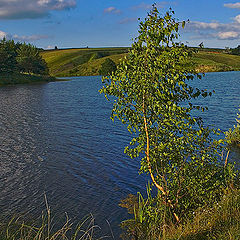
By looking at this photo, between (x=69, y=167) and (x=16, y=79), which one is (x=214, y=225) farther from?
(x=16, y=79)

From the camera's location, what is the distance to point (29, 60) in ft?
362

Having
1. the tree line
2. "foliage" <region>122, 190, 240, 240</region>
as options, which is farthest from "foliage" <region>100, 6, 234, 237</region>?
the tree line

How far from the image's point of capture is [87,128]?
28.3m

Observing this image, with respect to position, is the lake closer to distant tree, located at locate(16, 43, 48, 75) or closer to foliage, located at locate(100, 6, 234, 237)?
foliage, located at locate(100, 6, 234, 237)

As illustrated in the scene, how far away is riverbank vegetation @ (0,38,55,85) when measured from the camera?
94438 mm

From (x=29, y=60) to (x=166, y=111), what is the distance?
109 metres

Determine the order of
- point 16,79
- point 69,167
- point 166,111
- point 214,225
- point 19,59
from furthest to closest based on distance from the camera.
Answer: point 19,59
point 16,79
point 69,167
point 166,111
point 214,225

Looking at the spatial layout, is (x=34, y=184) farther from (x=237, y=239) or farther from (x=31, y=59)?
(x=31, y=59)

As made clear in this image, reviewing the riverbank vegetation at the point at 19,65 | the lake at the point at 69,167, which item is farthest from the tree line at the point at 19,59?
the lake at the point at 69,167

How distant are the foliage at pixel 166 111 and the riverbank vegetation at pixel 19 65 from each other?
8785cm

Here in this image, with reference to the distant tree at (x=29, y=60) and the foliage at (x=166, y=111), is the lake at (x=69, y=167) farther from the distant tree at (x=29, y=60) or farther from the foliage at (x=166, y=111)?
the distant tree at (x=29, y=60)

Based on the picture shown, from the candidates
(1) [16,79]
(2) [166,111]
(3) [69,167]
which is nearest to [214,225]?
(2) [166,111]

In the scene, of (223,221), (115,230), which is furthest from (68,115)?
(223,221)

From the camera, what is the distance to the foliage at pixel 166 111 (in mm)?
9039
